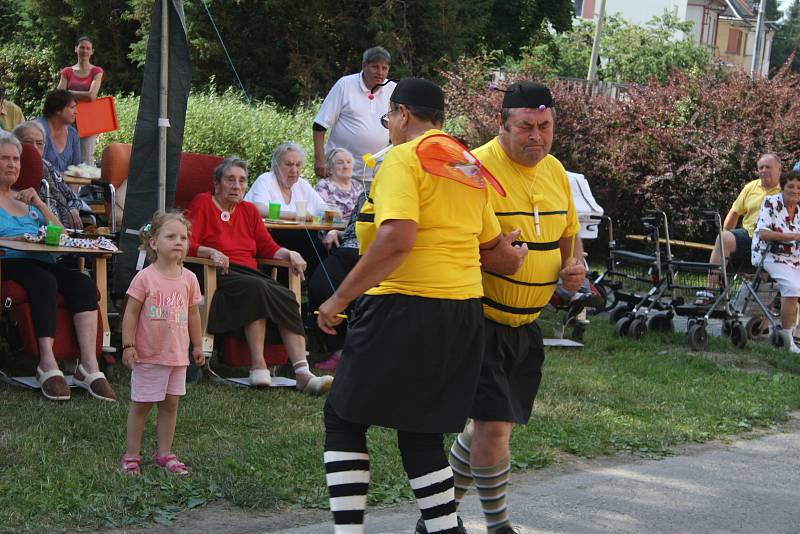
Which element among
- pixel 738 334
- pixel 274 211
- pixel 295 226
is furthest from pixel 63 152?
pixel 738 334

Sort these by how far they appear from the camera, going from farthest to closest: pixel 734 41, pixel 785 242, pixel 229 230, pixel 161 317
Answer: pixel 734 41
pixel 785 242
pixel 229 230
pixel 161 317

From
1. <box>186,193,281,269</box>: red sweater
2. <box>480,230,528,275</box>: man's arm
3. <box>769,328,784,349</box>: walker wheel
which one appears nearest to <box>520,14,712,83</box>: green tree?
<box>769,328,784,349</box>: walker wheel

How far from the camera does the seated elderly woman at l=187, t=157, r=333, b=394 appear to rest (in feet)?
25.9

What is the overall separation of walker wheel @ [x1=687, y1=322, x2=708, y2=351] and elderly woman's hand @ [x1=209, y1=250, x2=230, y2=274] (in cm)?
470

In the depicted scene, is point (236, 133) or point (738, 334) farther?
point (236, 133)

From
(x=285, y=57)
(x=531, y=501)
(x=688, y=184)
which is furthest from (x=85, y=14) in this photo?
(x=531, y=501)

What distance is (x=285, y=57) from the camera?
2741 centimetres

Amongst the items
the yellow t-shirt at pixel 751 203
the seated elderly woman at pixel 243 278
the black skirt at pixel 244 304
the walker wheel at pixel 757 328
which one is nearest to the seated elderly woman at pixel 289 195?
the seated elderly woman at pixel 243 278

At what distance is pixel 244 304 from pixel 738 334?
5.23m

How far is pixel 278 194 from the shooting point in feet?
30.4

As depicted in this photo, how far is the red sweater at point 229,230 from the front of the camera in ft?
26.8

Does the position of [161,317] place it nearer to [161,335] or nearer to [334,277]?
[161,335]

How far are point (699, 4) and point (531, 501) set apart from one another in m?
68.0

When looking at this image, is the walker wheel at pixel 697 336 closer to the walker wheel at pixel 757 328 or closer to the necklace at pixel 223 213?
the walker wheel at pixel 757 328
